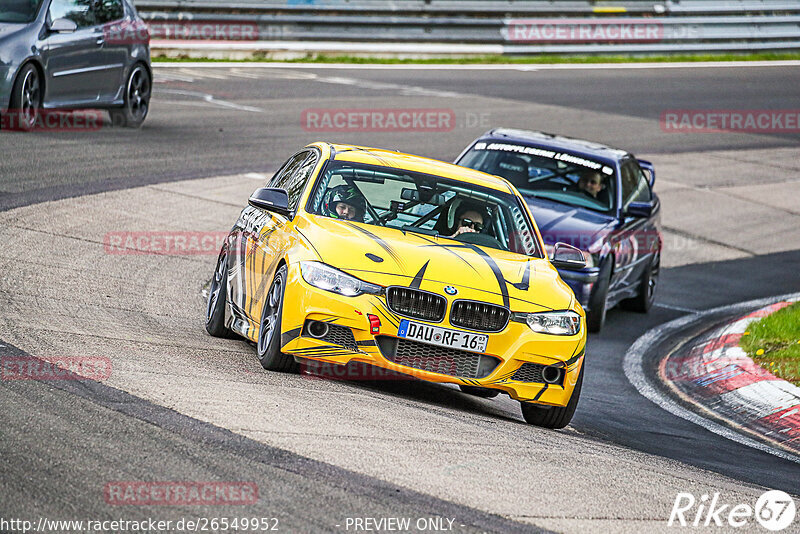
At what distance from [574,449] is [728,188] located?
15.1 m

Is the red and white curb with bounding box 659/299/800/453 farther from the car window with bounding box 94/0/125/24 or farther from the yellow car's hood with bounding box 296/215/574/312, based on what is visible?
the car window with bounding box 94/0/125/24

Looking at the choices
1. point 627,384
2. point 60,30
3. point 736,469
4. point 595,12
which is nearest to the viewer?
point 736,469

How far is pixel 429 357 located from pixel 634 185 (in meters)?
6.85

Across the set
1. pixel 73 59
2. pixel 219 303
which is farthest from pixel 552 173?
pixel 73 59

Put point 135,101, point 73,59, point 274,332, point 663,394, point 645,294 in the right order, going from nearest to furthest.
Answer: point 274,332 < point 663,394 < point 645,294 < point 73,59 < point 135,101

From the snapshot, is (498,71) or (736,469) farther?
(498,71)

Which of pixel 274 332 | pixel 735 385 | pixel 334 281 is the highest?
pixel 334 281

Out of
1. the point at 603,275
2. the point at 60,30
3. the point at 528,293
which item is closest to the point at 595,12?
the point at 60,30

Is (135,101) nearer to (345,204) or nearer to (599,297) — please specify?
(599,297)

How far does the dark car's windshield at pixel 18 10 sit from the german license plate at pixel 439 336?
32.7 feet

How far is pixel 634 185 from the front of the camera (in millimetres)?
14016

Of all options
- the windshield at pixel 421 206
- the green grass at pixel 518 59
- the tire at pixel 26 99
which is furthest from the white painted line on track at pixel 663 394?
the green grass at pixel 518 59

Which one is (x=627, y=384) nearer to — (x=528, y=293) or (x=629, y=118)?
(x=528, y=293)

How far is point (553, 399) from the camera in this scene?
812 centimetres
